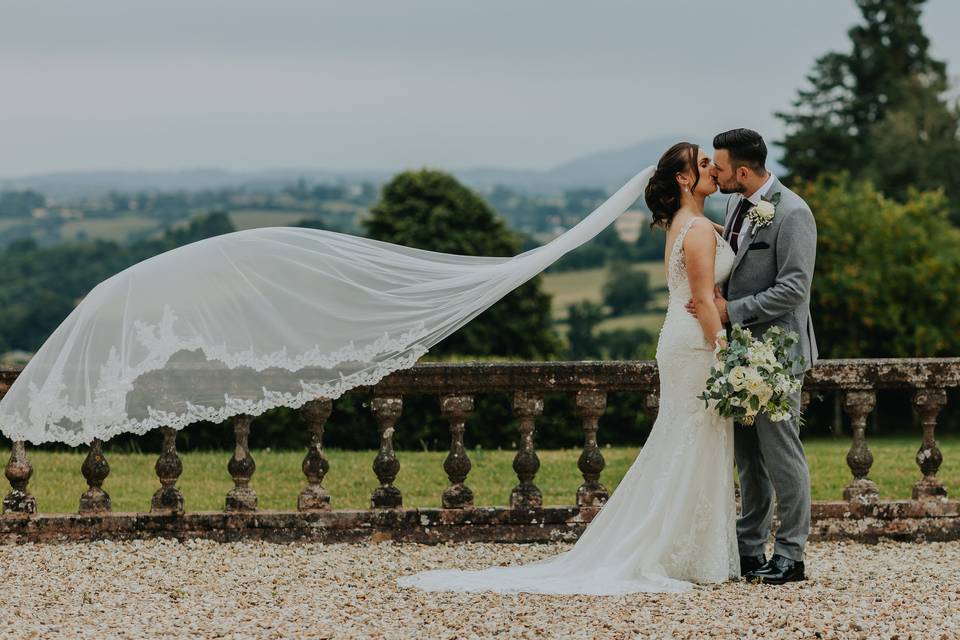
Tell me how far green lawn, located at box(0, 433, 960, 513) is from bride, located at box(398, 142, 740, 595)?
2.83 m

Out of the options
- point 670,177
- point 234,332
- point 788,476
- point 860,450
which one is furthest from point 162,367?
point 860,450

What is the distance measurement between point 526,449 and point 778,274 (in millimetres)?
2015

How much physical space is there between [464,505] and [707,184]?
256 centimetres

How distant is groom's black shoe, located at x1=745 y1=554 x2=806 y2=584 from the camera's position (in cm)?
660

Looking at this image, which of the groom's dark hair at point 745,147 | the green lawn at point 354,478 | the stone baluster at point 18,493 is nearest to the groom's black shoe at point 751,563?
the groom's dark hair at point 745,147

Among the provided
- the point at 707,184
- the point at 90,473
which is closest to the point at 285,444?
the point at 90,473

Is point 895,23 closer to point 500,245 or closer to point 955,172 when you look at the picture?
point 955,172

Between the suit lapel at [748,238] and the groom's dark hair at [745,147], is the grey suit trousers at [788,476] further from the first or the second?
the groom's dark hair at [745,147]

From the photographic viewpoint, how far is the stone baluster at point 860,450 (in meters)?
7.71

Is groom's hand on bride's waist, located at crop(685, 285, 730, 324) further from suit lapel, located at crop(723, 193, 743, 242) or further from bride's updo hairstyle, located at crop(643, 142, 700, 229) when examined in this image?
bride's updo hairstyle, located at crop(643, 142, 700, 229)

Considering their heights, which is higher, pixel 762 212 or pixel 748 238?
pixel 762 212

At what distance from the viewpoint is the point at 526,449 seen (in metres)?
7.62

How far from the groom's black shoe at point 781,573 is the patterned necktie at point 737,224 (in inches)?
71.0

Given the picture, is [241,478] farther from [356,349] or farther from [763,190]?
[763,190]
